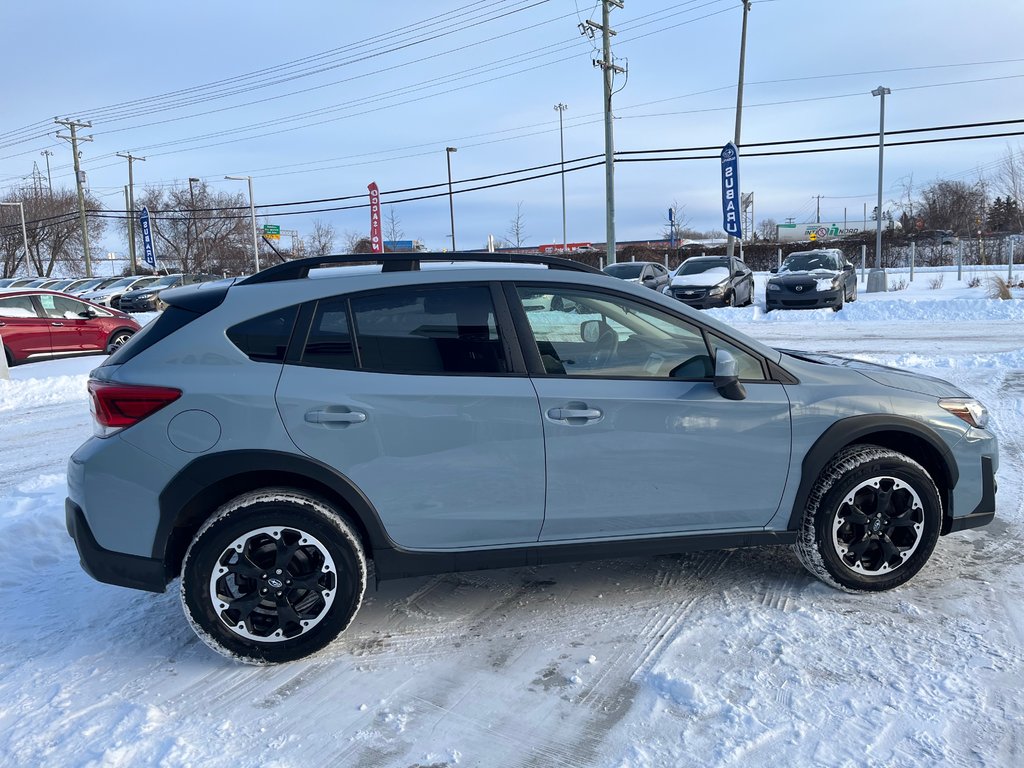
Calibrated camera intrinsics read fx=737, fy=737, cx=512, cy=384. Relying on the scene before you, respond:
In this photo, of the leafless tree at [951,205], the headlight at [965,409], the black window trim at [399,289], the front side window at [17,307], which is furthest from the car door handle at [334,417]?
the leafless tree at [951,205]

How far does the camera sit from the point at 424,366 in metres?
Result: 3.31

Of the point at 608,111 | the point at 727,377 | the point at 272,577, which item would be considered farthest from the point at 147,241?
the point at 727,377

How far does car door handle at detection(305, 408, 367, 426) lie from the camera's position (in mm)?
3148

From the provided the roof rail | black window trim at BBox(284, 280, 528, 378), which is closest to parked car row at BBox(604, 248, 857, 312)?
the roof rail

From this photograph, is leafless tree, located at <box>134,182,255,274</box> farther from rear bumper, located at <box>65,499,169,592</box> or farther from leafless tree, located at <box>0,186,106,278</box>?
rear bumper, located at <box>65,499,169,592</box>

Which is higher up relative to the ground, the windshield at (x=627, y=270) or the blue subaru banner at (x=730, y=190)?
the blue subaru banner at (x=730, y=190)

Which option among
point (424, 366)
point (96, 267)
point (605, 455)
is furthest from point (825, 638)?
point (96, 267)

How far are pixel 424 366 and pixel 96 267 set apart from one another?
88.5 meters

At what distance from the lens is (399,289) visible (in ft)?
11.2

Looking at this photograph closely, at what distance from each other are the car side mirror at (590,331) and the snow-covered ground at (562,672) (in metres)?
1.35

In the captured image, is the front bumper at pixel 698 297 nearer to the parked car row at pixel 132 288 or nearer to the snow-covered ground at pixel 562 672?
the snow-covered ground at pixel 562 672

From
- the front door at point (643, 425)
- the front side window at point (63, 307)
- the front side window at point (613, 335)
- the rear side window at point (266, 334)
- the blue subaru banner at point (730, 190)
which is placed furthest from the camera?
the blue subaru banner at point (730, 190)

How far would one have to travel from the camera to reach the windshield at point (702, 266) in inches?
881

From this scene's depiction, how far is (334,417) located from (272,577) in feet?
2.44
